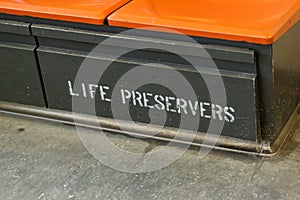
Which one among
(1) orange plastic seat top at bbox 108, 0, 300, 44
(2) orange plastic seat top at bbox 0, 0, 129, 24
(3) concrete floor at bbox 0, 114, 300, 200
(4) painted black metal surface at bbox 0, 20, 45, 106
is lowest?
(3) concrete floor at bbox 0, 114, 300, 200

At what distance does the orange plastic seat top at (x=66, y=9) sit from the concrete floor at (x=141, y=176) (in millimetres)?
470

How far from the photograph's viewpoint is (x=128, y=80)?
213 centimetres

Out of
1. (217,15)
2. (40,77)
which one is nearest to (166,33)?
(217,15)

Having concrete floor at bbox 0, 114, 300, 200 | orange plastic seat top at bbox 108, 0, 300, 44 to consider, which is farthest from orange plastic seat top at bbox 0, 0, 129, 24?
concrete floor at bbox 0, 114, 300, 200

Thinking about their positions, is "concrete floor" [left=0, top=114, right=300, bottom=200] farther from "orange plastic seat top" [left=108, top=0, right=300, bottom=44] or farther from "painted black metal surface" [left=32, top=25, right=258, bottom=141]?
"orange plastic seat top" [left=108, top=0, right=300, bottom=44]

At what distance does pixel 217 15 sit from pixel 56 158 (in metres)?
0.76

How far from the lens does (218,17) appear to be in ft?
6.51

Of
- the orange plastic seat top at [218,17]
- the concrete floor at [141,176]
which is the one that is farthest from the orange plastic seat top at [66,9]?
the concrete floor at [141,176]

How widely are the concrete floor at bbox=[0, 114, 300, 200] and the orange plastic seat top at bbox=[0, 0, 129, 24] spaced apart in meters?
0.47

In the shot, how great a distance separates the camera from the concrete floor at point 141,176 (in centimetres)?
195

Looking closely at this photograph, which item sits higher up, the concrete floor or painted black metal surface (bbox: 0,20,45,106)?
painted black metal surface (bbox: 0,20,45,106)

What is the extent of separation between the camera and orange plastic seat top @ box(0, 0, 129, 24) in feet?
6.77

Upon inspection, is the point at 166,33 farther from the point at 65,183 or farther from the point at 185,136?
the point at 65,183

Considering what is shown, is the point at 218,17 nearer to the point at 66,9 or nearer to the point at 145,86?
the point at 145,86
